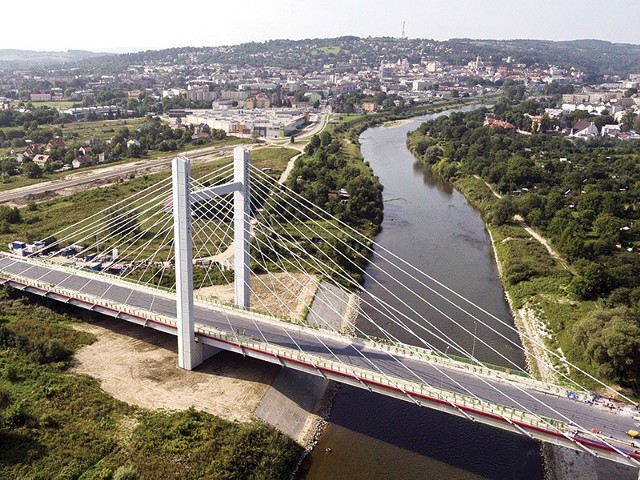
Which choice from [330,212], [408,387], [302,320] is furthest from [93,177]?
[408,387]

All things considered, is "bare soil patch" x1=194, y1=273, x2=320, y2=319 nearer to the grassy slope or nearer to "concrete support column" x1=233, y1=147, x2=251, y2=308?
"concrete support column" x1=233, y1=147, x2=251, y2=308

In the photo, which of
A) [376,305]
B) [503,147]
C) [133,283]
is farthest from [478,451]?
[503,147]

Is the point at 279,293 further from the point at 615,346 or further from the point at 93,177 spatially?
the point at 93,177

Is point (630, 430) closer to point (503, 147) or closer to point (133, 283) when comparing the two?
point (133, 283)

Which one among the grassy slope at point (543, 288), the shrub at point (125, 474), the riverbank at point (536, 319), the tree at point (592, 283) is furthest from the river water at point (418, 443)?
the shrub at point (125, 474)

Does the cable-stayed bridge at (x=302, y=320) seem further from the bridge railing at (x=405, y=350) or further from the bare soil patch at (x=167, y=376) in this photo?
the bare soil patch at (x=167, y=376)

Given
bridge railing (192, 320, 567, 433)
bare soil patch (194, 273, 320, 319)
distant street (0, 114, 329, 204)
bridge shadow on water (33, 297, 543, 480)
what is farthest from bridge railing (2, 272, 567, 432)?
distant street (0, 114, 329, 204)

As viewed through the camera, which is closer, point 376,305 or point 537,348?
point 537,348

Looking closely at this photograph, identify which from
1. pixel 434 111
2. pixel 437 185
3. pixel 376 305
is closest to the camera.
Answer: pixel 376 305
